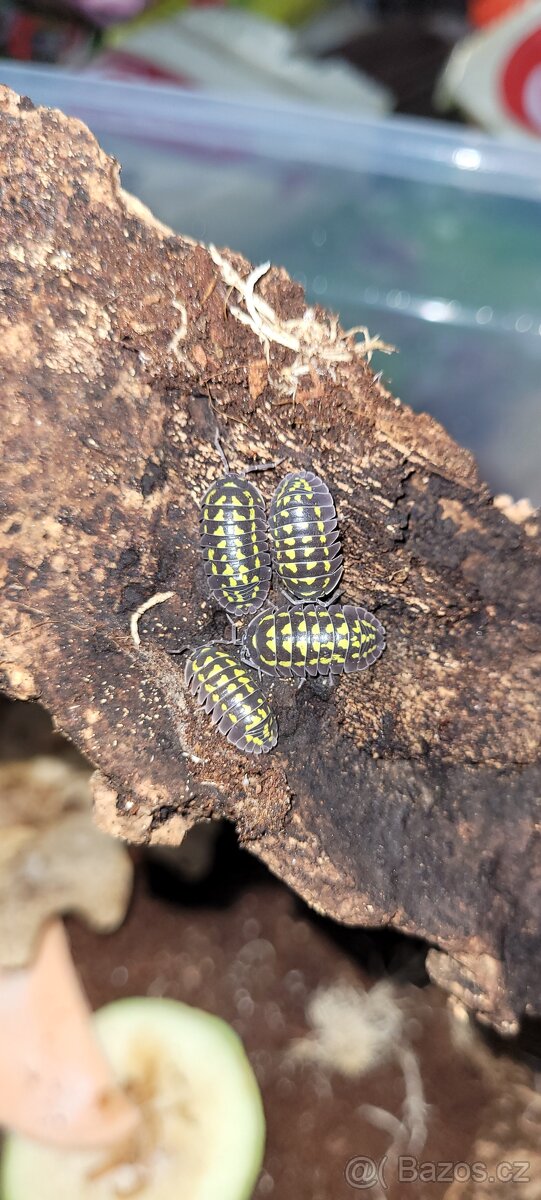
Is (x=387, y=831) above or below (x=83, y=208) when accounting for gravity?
below

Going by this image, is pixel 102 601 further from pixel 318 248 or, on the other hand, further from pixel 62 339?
pixel 318 248

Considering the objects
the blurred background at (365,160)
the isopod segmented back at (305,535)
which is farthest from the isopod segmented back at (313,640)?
the blurred background at (365,160)

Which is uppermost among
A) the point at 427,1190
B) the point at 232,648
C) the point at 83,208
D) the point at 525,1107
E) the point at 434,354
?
the point at 434,354

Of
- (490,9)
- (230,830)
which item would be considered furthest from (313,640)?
(490,9)

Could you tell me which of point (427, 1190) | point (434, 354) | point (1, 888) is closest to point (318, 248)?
point (434, 354)

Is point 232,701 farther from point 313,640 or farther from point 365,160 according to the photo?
point 365,160

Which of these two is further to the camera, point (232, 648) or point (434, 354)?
point (434, 354)
